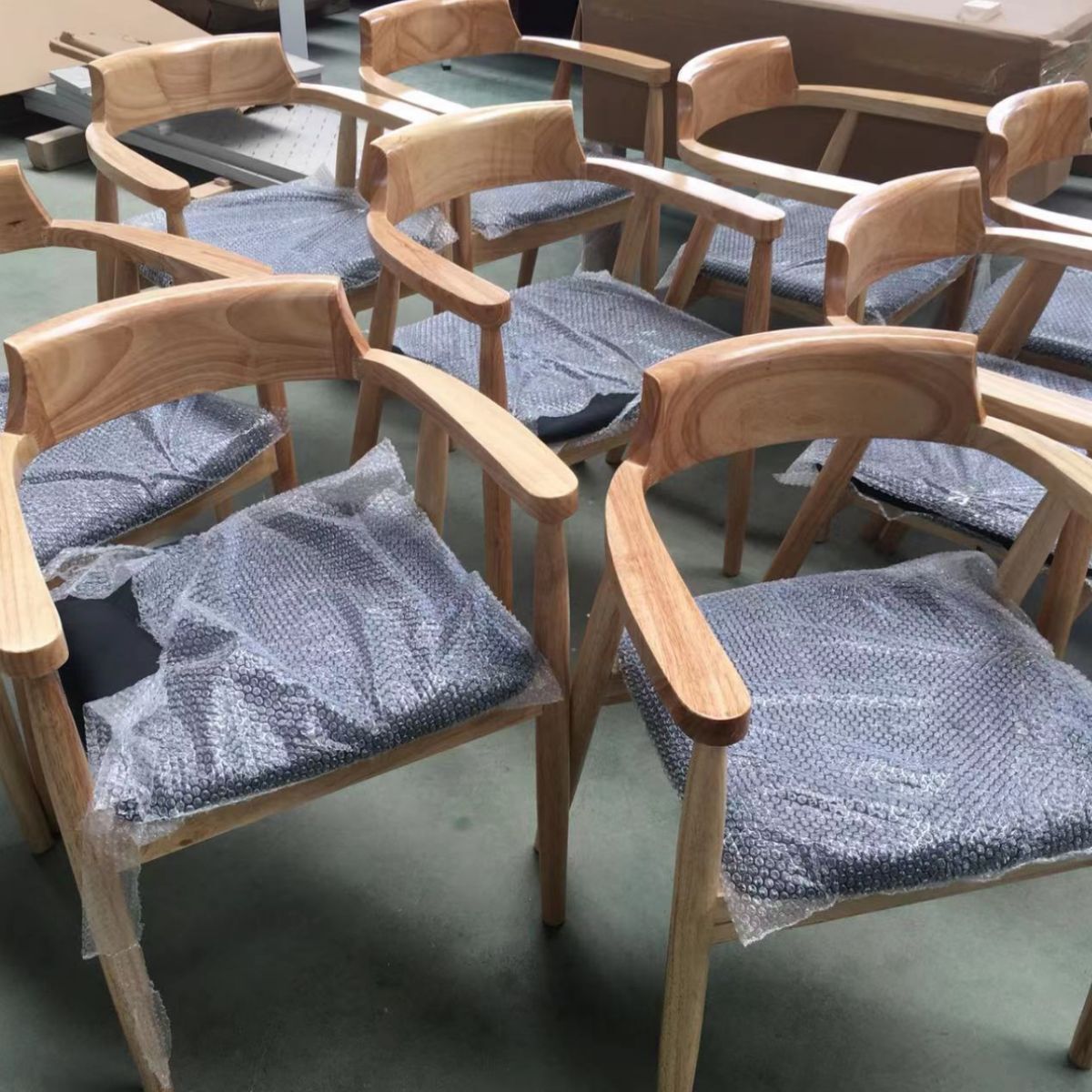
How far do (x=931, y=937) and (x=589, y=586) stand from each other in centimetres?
77

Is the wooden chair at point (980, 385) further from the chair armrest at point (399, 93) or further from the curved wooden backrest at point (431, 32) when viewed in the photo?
the curved wooden backrest at point (431, 32)

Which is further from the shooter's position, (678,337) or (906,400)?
(678,337)

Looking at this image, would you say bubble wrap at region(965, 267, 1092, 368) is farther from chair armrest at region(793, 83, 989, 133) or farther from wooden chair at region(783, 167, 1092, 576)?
chair armrest at region(793, 83, 989, 133)

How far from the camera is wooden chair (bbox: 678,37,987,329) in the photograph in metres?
1.83

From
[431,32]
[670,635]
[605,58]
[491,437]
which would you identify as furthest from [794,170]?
[670,635]

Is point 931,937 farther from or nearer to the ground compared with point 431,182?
nearer to the ground

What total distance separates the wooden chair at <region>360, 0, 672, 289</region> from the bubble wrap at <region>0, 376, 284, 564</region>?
61 centimetres

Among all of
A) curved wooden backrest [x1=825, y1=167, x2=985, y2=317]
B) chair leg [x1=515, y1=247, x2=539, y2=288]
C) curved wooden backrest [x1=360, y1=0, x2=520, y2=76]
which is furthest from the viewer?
chair leg [x1=515, y1=247, x2=539, y2=288]

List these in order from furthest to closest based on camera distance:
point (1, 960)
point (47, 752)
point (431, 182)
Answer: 1. point (431, 182)
2. point (1, 960)
3. point (47, 752)

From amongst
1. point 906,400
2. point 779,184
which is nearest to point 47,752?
point 906,400

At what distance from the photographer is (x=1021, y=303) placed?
1.71 m

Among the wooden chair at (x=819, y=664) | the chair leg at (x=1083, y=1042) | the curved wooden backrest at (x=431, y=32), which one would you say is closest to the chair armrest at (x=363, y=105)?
the curved wooden backrest at (x=431, y=32)

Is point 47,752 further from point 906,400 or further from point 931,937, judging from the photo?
point 931,937

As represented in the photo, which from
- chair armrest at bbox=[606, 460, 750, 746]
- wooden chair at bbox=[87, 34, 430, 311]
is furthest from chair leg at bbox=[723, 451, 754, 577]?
chair armrest at bbox=[606, 460, 750, 746]
